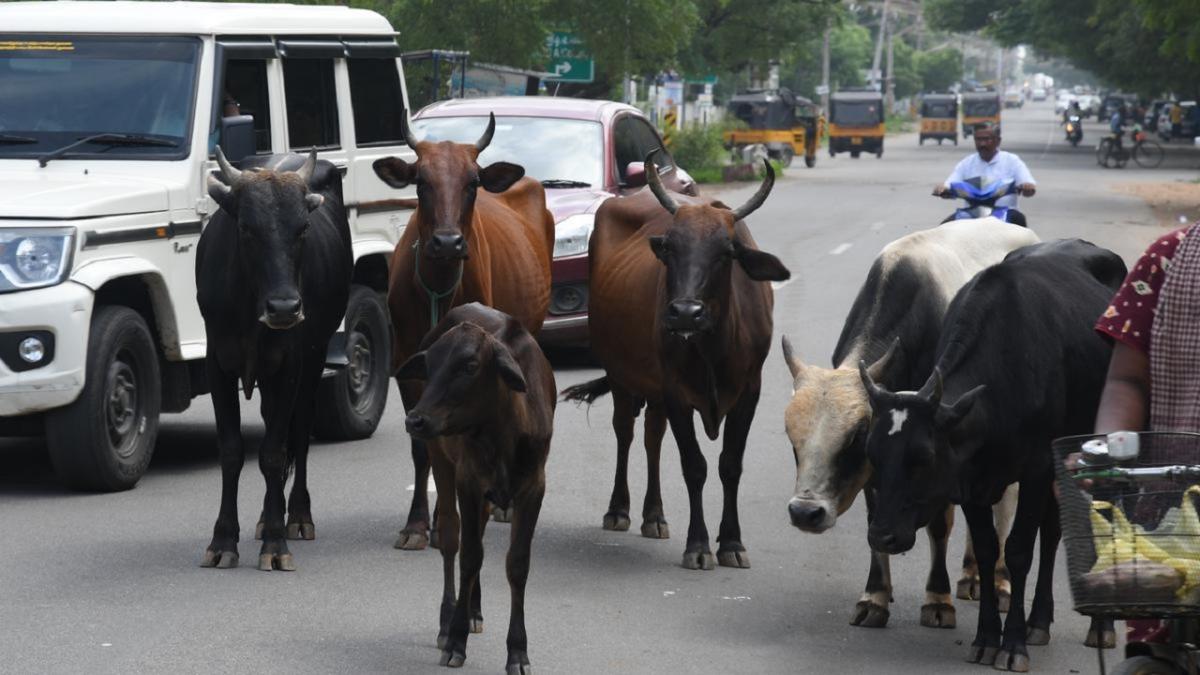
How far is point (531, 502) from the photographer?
22.8ft

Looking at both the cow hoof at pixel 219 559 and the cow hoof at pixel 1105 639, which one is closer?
the cow hoof at pixel 1105 639

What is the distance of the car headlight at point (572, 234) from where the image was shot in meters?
14.2

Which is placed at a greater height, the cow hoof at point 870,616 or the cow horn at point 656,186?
the cow horn at point 656,186

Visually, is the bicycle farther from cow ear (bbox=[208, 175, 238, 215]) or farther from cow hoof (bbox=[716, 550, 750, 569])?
cow ear (bbox=[208, 175, 238, 215])

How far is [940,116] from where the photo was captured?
8319cm

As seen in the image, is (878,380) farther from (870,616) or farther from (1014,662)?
(1014,662)

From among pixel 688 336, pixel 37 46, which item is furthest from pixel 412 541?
pixel 37 46

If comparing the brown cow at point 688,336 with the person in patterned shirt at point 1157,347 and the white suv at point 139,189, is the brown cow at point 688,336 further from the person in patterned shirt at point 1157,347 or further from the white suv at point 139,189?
the person in patterned shirt at point 1157,347

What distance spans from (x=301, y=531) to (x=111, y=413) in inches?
54.7

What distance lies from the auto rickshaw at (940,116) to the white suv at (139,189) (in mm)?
72215

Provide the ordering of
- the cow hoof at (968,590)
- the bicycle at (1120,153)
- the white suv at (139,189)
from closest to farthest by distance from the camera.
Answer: the cow hoof at (968,590) < the white suv at (139,189) < the bicycle at (1120,153)

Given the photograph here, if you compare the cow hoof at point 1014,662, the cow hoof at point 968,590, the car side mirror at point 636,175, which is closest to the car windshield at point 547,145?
the car side mirror at point 636,175

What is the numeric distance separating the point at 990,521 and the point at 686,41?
32.1m

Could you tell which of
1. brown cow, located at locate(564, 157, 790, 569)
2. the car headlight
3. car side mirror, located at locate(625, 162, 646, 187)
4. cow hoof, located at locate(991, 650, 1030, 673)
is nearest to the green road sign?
the car headlight
